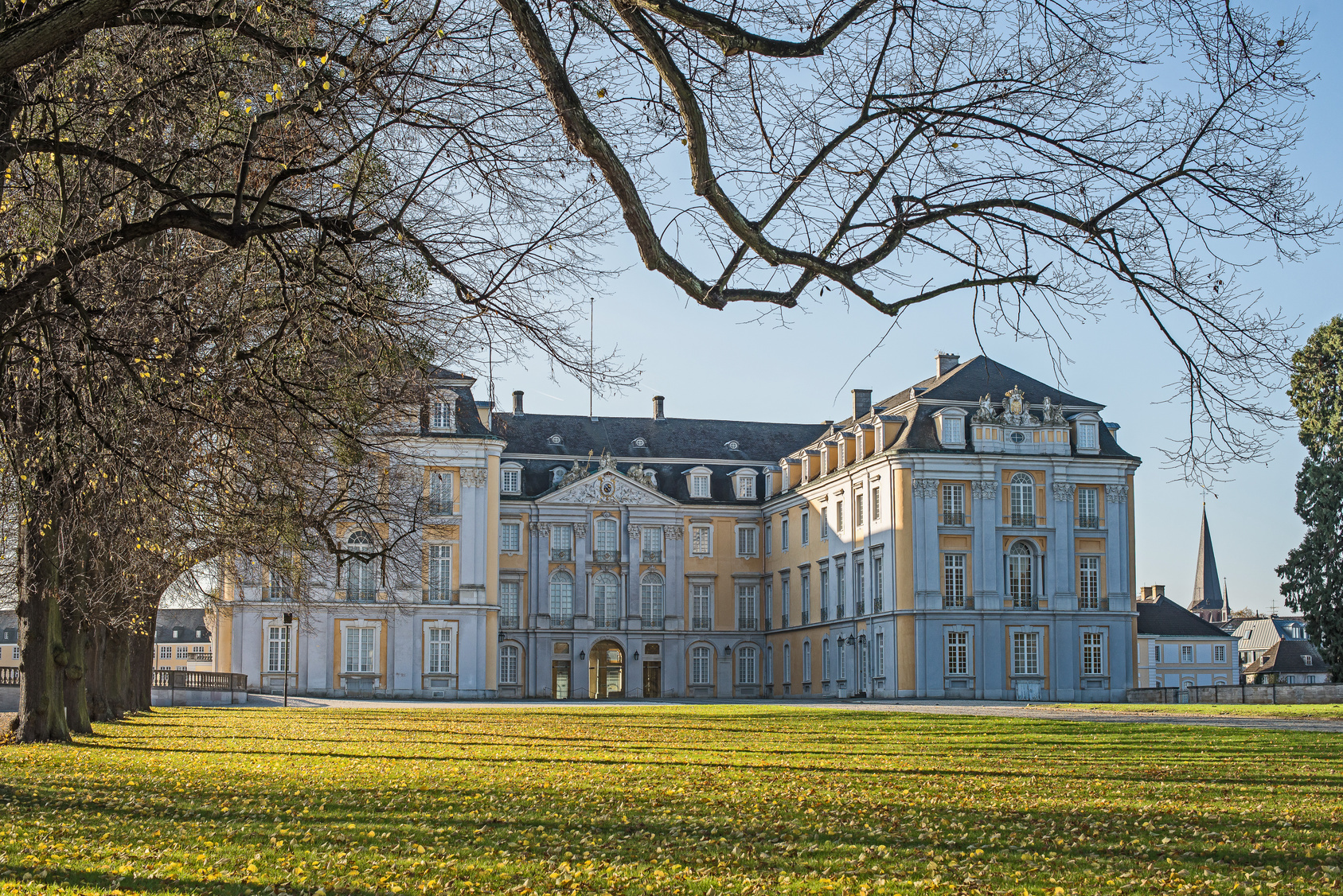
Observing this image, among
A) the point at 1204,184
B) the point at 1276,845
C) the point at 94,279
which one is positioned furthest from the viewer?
the point at 94,279

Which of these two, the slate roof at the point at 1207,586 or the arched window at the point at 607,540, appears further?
the slate roof at the point at 1207,586

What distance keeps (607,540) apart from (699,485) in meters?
5.19

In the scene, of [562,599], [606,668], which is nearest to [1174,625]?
[606,668]

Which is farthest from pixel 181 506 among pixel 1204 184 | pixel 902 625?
pixel 902 625

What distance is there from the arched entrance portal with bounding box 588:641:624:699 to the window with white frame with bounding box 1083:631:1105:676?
2036 centimetres

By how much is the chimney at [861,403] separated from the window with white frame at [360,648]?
75.4 feet

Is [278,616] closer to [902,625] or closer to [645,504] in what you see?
[645,504]

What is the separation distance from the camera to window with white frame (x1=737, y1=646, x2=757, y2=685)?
63.9 m

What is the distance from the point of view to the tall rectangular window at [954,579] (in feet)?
171

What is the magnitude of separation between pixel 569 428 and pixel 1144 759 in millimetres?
51408

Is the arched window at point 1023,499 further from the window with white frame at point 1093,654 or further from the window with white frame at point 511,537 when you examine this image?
the window with white frame at point 511,537

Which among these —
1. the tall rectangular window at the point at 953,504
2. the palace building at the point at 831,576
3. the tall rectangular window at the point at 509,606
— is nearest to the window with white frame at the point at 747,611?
the palace building at the point at 831,576

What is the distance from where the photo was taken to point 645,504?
6231 centimetres

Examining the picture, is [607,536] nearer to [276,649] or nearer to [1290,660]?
[276,649]
